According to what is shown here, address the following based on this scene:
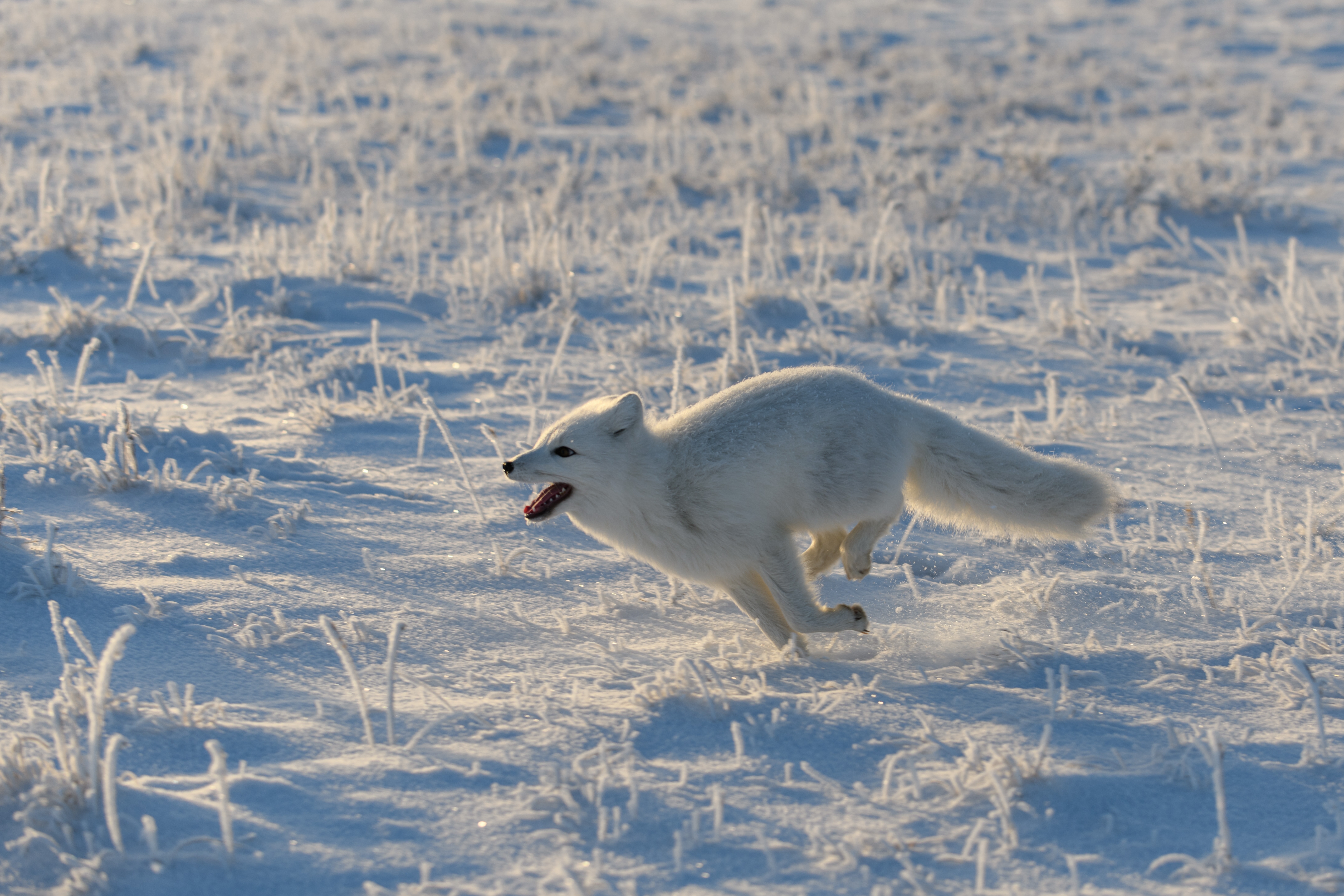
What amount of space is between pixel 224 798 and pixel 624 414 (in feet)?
5.03

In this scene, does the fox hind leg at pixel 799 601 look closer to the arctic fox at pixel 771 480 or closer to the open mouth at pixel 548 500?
the arctic fox at pixel 771 480

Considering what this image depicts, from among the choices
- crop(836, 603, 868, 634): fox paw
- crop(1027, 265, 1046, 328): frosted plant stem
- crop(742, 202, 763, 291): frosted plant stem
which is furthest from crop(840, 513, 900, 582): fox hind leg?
crop(1027, 265, 1046, 328): frosted plant stem

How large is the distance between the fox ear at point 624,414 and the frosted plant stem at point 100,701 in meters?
1.44

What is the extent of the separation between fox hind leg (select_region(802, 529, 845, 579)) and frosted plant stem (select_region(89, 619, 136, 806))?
2.18 meters

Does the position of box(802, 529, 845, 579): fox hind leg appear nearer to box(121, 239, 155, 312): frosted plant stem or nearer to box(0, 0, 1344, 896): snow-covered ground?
box(0, 0, 1344, 896): snow-covered ground

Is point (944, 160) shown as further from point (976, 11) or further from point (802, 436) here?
point (976, 11)

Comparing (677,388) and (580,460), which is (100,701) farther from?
(677,388)

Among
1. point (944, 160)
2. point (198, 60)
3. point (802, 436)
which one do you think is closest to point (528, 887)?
point (802, 436)

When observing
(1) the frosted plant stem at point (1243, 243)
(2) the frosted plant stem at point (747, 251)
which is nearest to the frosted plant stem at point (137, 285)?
(2) the frosted plant stem at point (747, 251)

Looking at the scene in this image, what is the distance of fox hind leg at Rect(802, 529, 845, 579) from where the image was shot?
12.3 feet

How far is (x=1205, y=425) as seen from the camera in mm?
4750

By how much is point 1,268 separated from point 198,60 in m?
8.66

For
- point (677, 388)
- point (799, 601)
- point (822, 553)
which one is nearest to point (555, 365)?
point (677, 388)

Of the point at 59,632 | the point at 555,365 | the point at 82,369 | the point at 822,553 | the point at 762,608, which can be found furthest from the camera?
the point at 555,365
